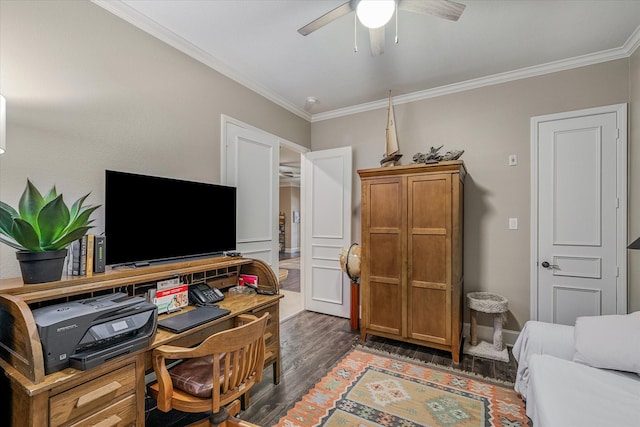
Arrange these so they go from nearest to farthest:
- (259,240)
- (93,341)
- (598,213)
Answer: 1. (93,341)
2. (598,213)
3. (259,240)

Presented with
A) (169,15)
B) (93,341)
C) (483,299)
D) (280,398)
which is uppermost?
(169,15)

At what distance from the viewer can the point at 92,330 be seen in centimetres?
124

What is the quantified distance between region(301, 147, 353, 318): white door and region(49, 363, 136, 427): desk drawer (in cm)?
279

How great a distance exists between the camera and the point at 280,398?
2.16 meters

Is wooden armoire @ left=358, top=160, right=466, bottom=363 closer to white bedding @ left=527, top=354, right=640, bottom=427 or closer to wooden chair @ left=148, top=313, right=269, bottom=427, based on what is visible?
white bedding @ left=527, top=354, right=640, bottom=427

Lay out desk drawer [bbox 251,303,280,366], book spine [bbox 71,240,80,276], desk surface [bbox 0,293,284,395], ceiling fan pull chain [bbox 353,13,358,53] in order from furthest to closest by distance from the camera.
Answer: desk drawer [bbox 251,303,280,366] → ceiling fan pull chain [bbox 353,13,358,53] → book spine [bbox 71,240,80,276] → desk surface [bbox 0,293,284,395]

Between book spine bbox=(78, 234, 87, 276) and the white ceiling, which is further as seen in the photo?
the white ceiling

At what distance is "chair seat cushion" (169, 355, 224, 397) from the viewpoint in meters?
1.45

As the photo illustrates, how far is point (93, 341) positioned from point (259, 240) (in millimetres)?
2032

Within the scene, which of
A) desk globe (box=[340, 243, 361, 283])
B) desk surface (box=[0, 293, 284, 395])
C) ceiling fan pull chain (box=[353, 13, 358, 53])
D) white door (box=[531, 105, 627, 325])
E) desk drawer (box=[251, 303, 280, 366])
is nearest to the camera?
desk surface (box=[0, 293, 284, 395])

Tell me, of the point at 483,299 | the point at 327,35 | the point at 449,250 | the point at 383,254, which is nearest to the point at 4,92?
the point at 327,35

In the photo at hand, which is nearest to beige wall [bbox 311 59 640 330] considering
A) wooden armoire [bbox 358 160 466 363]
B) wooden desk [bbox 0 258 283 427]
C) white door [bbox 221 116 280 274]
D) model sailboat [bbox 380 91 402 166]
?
model sailboat [bbox 380 91 402 166]

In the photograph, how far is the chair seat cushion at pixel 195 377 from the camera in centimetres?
145

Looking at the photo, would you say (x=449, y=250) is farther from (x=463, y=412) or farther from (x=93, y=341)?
(x=93, y=341)
